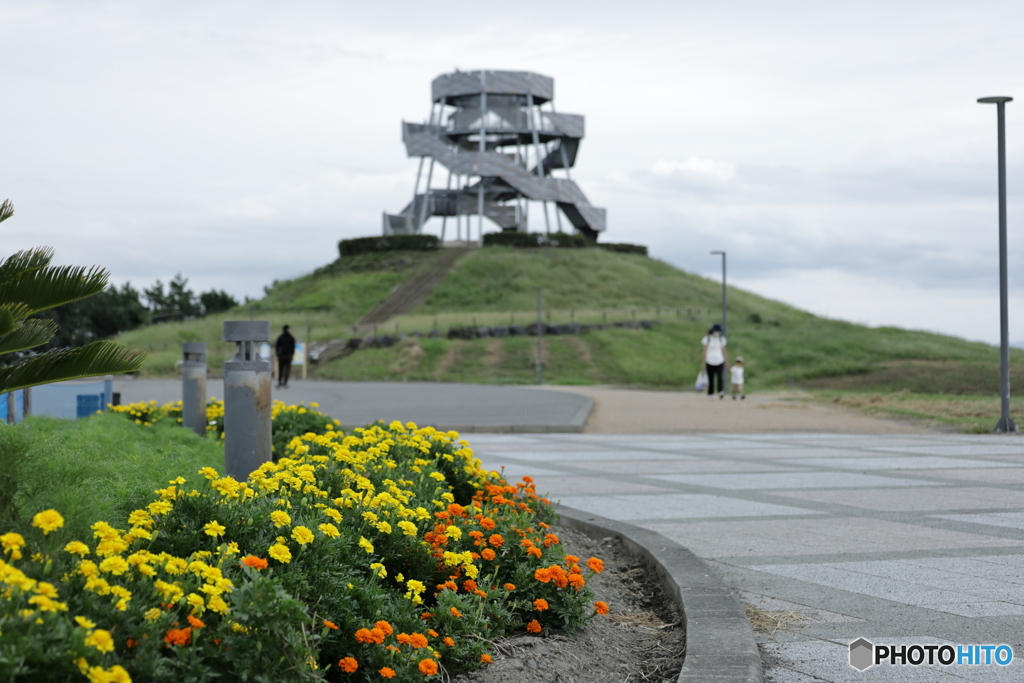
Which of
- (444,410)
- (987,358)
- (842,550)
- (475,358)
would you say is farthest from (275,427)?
(987,358)

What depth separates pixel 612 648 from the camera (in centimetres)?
398

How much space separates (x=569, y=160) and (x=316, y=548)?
76.9m

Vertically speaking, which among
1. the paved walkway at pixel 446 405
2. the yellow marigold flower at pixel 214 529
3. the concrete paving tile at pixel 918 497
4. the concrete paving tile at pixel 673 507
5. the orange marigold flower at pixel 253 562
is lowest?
the concrete paving tile at pixel 673 507

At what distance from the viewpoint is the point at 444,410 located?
19219mm

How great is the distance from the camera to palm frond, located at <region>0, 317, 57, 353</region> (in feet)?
13.3

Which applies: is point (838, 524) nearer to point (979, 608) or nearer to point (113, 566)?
point (979, 608)

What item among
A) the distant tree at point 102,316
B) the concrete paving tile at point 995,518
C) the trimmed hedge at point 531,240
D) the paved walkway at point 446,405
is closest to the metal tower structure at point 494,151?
the trimmed hedge at point 531,240

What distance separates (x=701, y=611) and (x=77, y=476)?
276 cm

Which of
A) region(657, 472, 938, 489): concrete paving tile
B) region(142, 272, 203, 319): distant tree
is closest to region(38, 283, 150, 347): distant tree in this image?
region(142, 272, 203, 319): distant tree

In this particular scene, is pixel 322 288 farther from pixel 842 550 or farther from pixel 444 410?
pixel 842 550

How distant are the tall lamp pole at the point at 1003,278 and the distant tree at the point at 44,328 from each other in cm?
1461

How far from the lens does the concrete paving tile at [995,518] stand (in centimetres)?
707

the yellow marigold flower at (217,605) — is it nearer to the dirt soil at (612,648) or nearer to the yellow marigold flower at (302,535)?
the yellow marigold flower at (302,535)

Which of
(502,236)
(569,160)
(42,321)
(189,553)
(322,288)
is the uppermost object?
(569,160)
